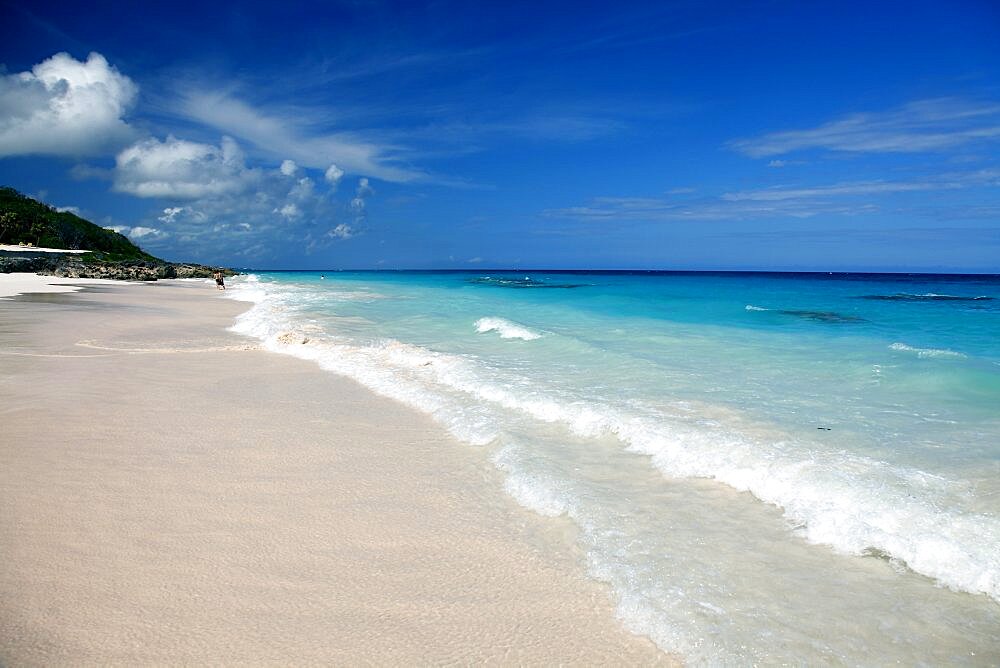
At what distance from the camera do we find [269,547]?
3.65m

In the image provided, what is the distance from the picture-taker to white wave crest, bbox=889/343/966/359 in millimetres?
11961

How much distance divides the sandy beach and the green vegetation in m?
56.7

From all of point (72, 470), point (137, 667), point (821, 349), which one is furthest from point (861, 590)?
point (821, 349)

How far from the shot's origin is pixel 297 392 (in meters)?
8.17

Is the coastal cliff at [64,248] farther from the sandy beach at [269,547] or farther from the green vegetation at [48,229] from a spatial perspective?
the sandy beach at [269,547]

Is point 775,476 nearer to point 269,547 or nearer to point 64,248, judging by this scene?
point 269,547

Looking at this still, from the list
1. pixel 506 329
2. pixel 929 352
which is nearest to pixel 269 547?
pixel 506 329

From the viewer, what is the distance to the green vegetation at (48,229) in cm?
5839

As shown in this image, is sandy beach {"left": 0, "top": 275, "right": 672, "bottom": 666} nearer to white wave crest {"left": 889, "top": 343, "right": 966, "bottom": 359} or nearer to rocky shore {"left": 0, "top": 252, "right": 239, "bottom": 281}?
white wave crest {"left": 889, "top": 343, "right": 966, "bottom": 359}

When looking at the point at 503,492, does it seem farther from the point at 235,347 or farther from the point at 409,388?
the point at 235,347

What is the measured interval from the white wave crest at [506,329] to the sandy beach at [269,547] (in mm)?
7718

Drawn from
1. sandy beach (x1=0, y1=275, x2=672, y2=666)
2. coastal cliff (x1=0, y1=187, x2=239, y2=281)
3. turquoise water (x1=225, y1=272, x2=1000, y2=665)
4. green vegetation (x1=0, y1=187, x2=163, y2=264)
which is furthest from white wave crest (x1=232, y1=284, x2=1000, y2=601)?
green vegetation (x1=0, y1=187, x2=163, y2=264)

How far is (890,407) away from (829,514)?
441 cm

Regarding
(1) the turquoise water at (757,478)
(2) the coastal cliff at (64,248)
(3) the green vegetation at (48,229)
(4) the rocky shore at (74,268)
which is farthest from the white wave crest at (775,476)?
(3) the green vegetation at (48,229)
